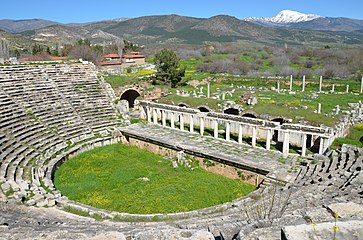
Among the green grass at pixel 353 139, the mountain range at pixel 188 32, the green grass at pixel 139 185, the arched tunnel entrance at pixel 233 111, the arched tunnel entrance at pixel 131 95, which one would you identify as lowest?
the green grass at pixel 139 185

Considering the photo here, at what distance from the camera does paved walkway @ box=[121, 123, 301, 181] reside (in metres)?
16.9

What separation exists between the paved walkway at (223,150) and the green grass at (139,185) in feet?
3.72

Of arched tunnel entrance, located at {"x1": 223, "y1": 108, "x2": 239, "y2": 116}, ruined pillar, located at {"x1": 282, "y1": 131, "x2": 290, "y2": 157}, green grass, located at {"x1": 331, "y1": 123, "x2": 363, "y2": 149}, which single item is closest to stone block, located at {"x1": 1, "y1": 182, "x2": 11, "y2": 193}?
ruined pillar, located at {"x1": 282, "y1": 131, "x2": 290, "y2": 157}

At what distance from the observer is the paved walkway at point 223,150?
16.9 m

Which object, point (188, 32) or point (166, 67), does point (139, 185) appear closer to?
point (166, 67)

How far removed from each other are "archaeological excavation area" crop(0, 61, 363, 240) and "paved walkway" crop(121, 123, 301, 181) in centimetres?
7

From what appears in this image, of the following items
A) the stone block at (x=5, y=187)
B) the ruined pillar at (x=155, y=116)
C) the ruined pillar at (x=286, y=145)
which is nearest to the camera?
the stone block at (x=5, y=187)

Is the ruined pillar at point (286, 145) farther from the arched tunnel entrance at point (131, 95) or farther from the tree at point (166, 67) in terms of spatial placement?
the tree at point (166, 67)

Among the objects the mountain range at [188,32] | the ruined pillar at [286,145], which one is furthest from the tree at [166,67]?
the mountain range at [188,32]

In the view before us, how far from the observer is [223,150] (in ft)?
64.5

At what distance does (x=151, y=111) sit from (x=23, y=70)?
36.2 feet

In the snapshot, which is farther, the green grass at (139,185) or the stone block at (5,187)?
the green grass at (139,185)

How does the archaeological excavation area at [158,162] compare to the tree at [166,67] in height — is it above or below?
below

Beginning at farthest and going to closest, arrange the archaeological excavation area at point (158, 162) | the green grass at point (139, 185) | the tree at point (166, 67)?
the tree at point (166, 67)
the green grass at point (139, 185)
the archaeological excavation area at point (158, 162)
